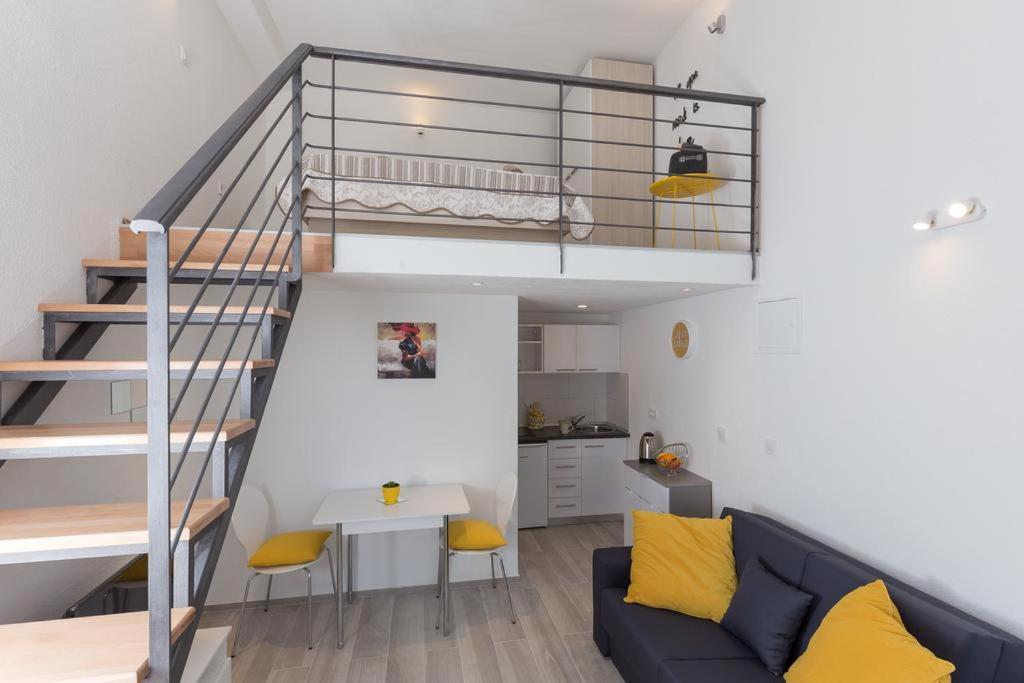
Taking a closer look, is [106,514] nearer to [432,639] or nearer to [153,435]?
[153,435]

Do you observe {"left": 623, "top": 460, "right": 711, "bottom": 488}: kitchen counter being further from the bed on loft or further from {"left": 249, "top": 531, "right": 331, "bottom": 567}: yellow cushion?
{"left": 249, "top": 531, "right": 331, "bottom": 567}: yellow cushion

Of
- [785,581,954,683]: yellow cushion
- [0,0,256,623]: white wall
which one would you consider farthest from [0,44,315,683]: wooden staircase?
[785,581,954,683]: yellow cushion

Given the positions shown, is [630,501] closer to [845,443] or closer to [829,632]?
[845,443]

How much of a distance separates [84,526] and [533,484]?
3.80 m

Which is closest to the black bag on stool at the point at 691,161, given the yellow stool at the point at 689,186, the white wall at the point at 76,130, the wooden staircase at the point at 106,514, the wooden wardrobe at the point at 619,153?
the yellow stool at the point at 689,186

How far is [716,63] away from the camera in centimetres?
337

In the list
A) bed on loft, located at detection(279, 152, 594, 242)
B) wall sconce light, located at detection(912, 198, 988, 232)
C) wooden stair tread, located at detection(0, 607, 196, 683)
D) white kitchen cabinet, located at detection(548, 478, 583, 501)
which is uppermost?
bed on loft, located at detection(279, 152, 594, 242)

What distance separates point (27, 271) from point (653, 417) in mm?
3961

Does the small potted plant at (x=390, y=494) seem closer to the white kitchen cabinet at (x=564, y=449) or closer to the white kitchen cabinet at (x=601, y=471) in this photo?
the white kitchen cabinet at (x=564, y=449)

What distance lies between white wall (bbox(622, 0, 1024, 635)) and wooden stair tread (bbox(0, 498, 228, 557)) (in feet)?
8.07

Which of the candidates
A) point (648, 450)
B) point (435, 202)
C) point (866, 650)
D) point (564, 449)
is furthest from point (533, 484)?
point (866, 650)

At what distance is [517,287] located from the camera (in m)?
3.13

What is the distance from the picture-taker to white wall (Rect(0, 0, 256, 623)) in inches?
64.1

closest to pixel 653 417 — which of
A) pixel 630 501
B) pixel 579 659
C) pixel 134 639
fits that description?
pixel 630 501
